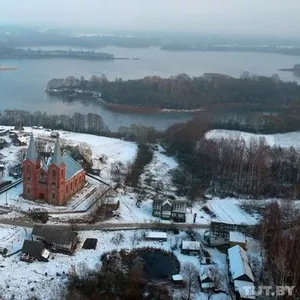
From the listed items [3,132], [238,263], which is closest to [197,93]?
[3,132]

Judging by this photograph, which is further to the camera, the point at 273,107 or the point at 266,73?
the point at 266,73

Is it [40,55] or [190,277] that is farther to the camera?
[40,55]

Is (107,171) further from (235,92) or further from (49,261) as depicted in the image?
(235,92)

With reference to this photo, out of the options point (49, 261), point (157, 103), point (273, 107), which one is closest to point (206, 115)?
point (157, 103)

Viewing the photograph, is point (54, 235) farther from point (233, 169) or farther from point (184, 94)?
point (184, 94)

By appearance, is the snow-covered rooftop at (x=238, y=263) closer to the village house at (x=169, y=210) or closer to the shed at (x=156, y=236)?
the shed at (x=156, y=236)

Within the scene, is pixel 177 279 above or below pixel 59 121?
below
